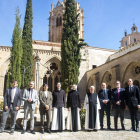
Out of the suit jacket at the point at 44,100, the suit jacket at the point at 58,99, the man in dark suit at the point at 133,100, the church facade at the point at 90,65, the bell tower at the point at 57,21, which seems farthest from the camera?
the bell tower at the point at 57,21

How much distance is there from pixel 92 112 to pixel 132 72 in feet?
31.4

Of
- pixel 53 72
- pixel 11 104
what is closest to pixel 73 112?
pixel 11 104

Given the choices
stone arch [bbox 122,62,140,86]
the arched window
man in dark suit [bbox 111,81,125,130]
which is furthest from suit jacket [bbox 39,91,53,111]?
the arched window

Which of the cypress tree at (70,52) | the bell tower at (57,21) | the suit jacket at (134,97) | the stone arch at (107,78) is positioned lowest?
the suit jacket at (134,97)

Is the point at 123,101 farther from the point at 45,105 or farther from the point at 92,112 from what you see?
the point at 45,105

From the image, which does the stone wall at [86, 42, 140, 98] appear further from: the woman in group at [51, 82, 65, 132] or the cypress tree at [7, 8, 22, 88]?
the woman in group at [51, 82, 65, 132]

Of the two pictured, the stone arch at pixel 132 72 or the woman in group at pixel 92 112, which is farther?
the stone arch at pixel 132 72

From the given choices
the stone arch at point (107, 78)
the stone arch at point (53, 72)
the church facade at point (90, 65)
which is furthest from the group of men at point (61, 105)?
the stone arch at point (53, 72)

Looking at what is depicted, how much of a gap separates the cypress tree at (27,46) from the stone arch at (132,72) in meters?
9.65

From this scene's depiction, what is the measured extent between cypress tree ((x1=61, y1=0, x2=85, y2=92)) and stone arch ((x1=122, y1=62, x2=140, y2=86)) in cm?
440

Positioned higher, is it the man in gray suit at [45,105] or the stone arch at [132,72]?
the stone arch at [132,72]

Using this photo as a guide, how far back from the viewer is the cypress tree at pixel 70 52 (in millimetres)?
15398

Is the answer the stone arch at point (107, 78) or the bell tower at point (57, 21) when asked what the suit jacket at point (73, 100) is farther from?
the bell tower at point (57, 21)

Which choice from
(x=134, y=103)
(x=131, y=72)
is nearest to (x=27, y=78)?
(x=131, y=72)
